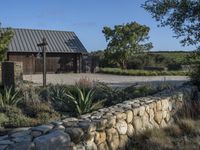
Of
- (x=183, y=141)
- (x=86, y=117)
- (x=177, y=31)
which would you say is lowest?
(x=183, y=141)

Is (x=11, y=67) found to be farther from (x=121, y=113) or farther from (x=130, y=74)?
(x=130, y=74)

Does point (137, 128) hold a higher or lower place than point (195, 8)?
lower

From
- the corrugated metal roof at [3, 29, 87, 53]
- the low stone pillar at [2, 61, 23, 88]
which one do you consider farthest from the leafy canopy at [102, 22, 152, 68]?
the low stone pillar at [2, 61, 23, 88]

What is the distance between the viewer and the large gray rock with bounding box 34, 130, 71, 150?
244 inches

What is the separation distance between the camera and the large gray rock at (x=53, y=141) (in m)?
6.19

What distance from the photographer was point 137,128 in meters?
9.02

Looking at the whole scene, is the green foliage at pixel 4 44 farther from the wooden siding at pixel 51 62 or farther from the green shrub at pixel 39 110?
the green shrub at pixel 39 110

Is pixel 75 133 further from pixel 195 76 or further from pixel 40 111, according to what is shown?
pixel 195 76

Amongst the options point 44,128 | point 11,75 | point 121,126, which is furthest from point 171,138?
point 11,75

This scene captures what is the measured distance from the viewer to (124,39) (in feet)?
157

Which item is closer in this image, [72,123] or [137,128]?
[72,123]

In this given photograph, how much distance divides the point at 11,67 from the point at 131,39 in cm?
2984

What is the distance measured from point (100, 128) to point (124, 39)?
133 feet

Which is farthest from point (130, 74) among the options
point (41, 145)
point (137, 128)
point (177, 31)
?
point (41, 145)
